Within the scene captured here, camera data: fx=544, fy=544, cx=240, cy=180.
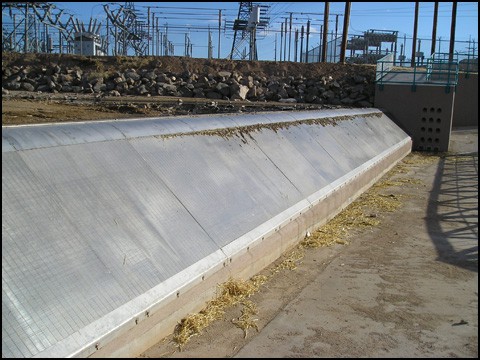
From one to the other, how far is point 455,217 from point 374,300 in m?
5.03

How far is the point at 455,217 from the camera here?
34.1 ft

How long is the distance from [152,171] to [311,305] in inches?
94.4

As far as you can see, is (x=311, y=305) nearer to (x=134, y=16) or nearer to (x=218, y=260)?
(x=218, y=260)

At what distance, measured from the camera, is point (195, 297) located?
5.45m

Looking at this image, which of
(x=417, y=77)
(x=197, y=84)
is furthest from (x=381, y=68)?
(x=197, y=84)

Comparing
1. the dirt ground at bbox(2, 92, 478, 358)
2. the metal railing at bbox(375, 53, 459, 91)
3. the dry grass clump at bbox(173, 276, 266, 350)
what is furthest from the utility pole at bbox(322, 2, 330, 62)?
the dry grass clump at bbox(173, 276, 266, 350)

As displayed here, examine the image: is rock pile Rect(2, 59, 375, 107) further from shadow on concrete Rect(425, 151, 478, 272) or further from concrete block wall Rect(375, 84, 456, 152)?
shadow on concrete Rect(425, 151, 478, 272)

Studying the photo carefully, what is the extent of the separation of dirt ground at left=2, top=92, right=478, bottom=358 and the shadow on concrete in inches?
0.8

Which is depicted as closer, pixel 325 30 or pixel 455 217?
pixel 455 217

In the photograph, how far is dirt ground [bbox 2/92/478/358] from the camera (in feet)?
16.2

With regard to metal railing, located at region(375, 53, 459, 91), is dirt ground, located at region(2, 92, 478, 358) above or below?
below

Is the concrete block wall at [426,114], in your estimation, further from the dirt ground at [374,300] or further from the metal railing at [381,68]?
the dirt ground at [374,300]

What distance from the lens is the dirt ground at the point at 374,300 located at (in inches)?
194

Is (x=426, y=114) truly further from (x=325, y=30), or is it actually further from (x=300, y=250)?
(x=300, y=250)
